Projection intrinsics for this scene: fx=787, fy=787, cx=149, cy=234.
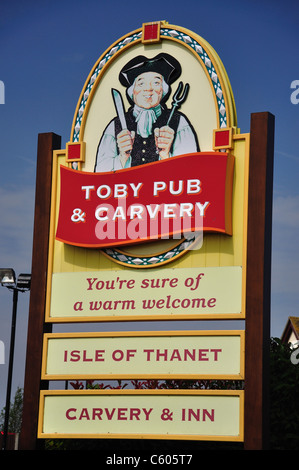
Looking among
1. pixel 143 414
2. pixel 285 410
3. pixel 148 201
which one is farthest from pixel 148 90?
pixel 285 410

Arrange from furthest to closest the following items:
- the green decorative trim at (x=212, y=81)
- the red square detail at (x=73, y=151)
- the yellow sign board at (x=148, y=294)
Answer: the red square detail at (x=73, y=151) → the green decorative trim at (x=212, y=81) → the yellow sign board at (x=148, y=294)

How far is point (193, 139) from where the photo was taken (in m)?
12.5

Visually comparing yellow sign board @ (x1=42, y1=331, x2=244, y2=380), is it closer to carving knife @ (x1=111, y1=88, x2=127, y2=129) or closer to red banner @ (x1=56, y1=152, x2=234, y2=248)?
red banner @ (x1=56, y1=152, x2=234, y2=248)

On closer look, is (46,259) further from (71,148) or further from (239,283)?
(239,283)

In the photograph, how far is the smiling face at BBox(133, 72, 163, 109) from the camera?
12938 millimetres

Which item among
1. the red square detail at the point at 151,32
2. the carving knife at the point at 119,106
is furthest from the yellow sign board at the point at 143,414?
the red square detail at the point at 151,32

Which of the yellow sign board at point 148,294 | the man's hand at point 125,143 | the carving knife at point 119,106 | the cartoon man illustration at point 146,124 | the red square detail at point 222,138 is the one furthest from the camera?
the carving knife at point 119,106

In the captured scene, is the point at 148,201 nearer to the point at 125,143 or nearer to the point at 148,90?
the point at 125,143

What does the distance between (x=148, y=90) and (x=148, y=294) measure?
3.39 metres

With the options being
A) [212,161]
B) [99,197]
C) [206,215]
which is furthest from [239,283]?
[99,197]

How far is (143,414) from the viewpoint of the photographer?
1194cm

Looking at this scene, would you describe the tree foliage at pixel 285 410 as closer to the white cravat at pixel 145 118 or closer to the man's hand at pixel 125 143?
the man's hand at pixel 125 143

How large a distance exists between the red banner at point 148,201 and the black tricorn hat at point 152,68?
4.88ft

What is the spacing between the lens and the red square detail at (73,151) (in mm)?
13375
